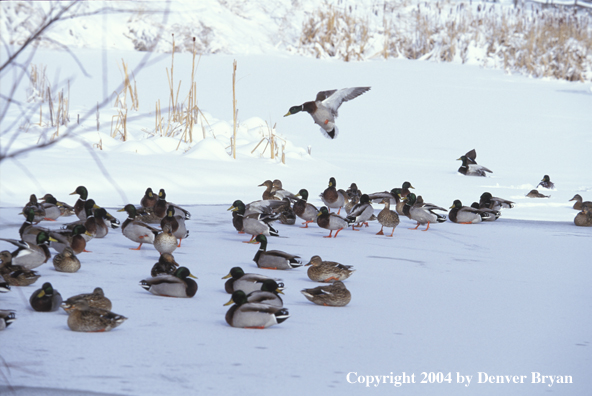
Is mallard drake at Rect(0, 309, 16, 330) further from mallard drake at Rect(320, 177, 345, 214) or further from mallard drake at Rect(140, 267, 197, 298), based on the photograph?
mallard drake at Rect(320, 177, 345, 214)

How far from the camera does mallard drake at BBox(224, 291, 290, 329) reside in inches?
153

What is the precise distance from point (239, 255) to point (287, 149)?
7760 millimetres

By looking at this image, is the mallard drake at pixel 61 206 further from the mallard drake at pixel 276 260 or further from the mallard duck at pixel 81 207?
the mallard drake at pixel 276 260

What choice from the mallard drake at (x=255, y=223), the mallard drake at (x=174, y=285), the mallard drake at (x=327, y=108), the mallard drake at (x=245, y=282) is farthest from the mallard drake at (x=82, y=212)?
the mallard drake at (x=245, y=282)

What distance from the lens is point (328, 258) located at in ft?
20.3

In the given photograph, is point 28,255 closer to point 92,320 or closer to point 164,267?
point 164,267

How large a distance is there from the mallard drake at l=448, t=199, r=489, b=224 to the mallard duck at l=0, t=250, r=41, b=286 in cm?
565

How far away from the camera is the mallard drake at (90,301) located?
12.8ft

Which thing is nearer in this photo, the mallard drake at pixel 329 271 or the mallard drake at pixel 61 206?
the mallard drake at pixel 329 271

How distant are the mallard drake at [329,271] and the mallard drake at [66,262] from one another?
1.80 metres

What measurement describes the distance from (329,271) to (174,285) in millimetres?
1223

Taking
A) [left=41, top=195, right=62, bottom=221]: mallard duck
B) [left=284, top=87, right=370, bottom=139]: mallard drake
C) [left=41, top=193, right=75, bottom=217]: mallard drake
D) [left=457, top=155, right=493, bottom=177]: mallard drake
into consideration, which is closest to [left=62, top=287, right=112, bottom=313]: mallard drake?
[left=41, top=195, right=62, bottom=221]: mallard duck

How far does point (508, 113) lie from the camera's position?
18719 mm

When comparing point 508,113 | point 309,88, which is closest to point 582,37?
point 508,113
